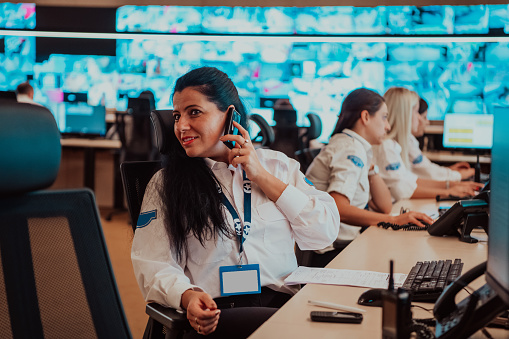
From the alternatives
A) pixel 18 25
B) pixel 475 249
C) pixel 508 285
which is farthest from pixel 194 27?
pixel 508 285

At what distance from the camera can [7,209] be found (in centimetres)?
124

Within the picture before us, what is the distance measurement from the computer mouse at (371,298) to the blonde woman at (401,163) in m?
2.24

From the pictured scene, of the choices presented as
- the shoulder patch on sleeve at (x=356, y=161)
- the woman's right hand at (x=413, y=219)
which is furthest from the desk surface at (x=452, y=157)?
the woman's right hand at (x=413, y=219)

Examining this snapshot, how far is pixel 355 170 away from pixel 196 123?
3.69 feet

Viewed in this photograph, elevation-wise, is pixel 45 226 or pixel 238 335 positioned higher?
pixel 45 226

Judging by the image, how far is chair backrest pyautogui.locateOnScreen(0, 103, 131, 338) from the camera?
122cm

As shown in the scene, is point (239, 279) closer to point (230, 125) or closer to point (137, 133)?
point (230, 125)

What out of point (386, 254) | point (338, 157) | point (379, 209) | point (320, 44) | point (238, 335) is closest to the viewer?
point (238, 335)

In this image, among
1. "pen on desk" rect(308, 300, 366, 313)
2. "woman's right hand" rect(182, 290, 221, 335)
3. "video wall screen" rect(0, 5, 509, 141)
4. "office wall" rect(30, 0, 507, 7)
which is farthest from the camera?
"office wall" rect(30, 0, 507, 7)

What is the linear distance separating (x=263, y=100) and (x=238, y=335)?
21.3 feet

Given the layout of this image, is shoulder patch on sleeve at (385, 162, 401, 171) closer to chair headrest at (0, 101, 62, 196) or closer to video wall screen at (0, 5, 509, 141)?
chair headrest at (0, 101, 62, 196)

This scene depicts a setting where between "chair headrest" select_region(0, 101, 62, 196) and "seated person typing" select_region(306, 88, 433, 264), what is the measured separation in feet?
5.21

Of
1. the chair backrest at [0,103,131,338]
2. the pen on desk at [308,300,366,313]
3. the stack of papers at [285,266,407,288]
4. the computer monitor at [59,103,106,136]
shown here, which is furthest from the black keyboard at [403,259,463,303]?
the computer monitor at [59,103,106,136]

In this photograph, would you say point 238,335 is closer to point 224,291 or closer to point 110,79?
point 224,291
